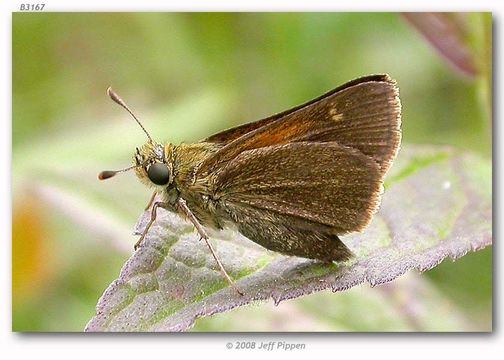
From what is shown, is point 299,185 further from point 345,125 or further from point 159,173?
point 159,173

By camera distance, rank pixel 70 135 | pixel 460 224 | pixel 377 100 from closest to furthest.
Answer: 1. pixel 377 100
2. pixel 460 224
3. pixel 70 135

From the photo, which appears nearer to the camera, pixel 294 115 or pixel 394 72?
pixel 294 115

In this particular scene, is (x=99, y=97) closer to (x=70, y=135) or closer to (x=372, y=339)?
(x=70, y=135)

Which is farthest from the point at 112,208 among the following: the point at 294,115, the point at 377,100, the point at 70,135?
the point at 377,100

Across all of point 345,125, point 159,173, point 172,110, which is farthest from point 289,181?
point 172,110

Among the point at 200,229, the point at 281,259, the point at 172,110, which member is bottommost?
the point at 281,259

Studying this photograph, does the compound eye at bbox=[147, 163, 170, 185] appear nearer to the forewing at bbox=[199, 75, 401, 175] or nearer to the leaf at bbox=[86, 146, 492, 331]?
the forewing at bbox=[199, 75, 401, 175]
